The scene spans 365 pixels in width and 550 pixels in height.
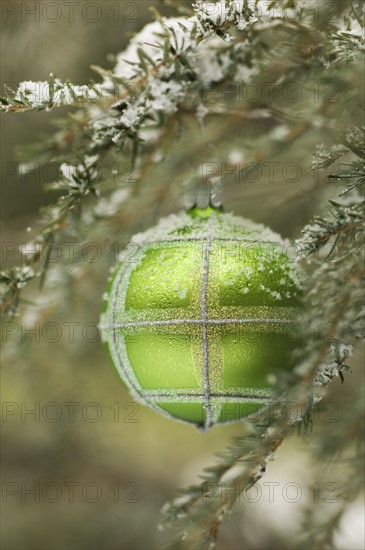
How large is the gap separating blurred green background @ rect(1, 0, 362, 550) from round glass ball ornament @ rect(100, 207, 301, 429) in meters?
0.28

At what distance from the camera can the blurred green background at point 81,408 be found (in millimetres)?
1092

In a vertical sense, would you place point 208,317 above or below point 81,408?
above

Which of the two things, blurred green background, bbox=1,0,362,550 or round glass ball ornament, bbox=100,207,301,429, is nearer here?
round glass ball ornament, bbox=100,207,301,429

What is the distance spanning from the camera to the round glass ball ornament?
64 centimetres

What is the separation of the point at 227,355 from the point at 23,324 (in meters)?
0.42

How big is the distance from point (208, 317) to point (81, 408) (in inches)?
37.2

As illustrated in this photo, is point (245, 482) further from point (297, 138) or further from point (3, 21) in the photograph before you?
point (3, 21)

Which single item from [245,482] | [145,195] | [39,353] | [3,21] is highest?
[3,21]

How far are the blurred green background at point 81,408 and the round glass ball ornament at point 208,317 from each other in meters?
0.28

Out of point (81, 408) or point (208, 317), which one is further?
point (81, 408)

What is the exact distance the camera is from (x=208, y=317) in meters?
0.64

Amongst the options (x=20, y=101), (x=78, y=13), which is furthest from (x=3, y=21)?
(x=20, y=101)

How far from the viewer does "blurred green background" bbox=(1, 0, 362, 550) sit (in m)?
1.09

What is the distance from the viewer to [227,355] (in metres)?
0.65
